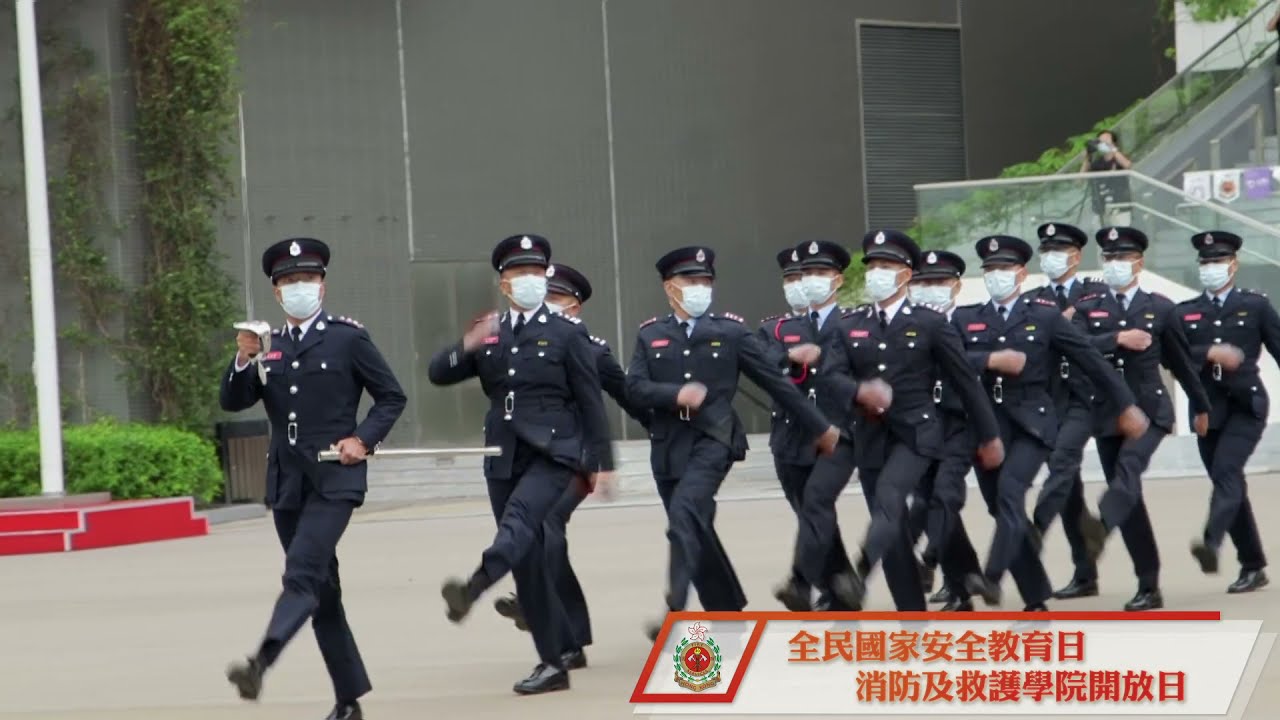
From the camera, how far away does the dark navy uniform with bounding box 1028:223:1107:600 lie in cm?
1161

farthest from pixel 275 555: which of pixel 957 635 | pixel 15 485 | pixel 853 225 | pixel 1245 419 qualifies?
pixel 853 225

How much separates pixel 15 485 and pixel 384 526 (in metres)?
3.70

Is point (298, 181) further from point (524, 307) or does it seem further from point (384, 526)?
point (524, 307)

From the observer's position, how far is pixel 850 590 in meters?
10.7

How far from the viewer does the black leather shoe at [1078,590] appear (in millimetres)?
12133

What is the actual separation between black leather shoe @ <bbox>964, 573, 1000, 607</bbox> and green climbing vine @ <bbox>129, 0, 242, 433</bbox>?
47.0ft

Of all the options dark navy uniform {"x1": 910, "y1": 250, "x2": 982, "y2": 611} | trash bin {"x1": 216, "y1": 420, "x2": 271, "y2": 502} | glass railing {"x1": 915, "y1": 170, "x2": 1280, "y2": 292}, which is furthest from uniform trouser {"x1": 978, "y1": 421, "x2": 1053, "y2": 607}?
trash bin {"x1": 216, "y1": 420, "x2": 271, "y2": 502}

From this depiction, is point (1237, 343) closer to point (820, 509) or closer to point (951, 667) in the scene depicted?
point (820, 509)

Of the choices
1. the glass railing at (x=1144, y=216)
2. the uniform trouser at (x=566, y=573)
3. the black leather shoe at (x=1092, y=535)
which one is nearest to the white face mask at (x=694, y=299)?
the uniform trouser at (x=566, y=573)

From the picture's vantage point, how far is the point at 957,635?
7.47 metres

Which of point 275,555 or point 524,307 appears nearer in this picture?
point 524,307

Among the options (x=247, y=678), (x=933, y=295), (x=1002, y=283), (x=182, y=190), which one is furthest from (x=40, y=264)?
(x=247, y=678)

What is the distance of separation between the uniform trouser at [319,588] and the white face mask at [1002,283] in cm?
454

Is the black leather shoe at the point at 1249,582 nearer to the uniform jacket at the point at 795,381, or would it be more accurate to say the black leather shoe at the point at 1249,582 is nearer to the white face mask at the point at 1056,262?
the white face mask at the point at 1056,262
